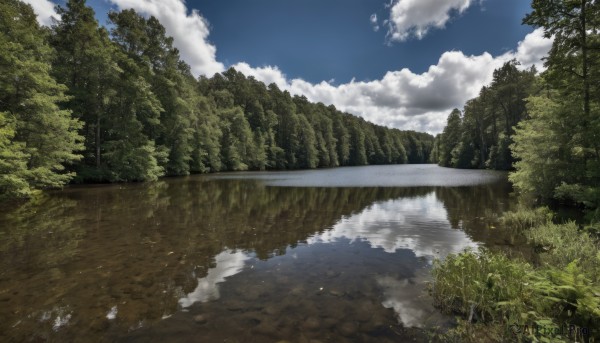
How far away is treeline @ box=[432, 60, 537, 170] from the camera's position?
48.1 metres

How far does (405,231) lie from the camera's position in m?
11.1

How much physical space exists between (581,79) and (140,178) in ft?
115

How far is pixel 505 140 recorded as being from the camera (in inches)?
1831

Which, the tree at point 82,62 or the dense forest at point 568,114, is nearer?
the dense forest at point 568,114

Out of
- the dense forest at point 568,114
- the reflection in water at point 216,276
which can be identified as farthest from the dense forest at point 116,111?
the dense forest at point 568,114

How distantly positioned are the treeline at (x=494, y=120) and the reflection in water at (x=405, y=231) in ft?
119

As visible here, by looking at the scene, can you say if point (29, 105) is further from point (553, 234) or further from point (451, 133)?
point (451, 133)

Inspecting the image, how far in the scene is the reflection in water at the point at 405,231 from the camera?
9133 mm

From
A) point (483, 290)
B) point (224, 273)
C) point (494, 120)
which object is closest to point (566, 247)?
point (483, 290)

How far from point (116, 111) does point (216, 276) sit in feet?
105

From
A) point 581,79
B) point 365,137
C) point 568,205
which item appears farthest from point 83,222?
point 365,137

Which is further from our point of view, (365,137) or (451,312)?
(365,137)

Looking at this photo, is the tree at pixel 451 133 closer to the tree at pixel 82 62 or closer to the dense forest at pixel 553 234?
the dense forest at pixel 553 234

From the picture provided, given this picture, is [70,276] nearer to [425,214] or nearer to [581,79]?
[425,214]
